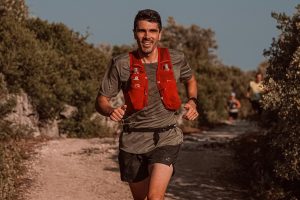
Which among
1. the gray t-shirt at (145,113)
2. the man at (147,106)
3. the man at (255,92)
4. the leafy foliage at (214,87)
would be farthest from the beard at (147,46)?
the leafy foliage at (214,87)

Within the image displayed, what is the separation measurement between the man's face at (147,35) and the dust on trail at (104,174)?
4.17 m

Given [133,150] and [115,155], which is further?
[115,155]

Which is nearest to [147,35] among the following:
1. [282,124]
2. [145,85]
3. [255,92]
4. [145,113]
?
[145,85]

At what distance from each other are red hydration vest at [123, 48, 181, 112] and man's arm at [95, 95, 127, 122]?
187mm

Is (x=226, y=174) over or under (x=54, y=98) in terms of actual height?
under

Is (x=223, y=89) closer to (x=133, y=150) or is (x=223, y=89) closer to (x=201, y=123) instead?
(x=201, y=123)

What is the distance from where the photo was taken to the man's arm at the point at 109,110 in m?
4.75

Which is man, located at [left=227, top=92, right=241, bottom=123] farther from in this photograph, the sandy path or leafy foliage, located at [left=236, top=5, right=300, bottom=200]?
leafy foliage, located at [left=236, top=5, right=300, bottom=200]

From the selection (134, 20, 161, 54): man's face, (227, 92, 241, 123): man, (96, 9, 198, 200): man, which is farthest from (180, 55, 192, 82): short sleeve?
(227, 92, 241, 123): man

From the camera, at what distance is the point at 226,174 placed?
1093cm

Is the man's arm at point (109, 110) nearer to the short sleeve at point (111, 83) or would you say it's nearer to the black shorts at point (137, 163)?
the short sleeve at point (111, 83)

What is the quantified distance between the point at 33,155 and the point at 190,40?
55057 millimetres

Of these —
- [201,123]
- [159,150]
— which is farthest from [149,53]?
[201,123]

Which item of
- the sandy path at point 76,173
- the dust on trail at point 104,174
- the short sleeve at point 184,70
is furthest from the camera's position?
the dust on trail at point 104,174
